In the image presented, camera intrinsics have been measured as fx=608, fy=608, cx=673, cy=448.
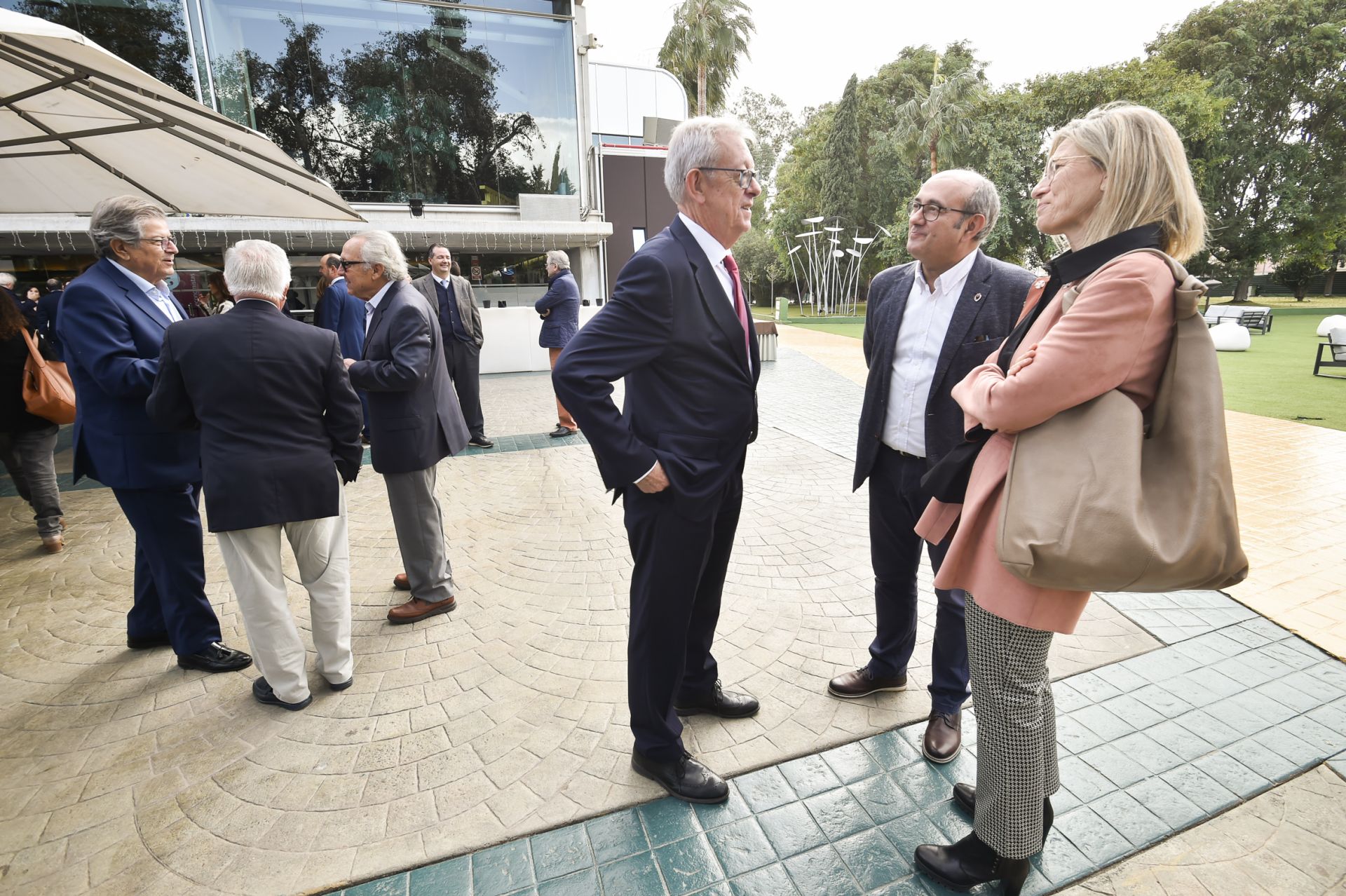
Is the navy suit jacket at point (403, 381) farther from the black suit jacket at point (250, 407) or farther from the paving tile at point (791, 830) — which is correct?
the paving tile at point (791, 830)

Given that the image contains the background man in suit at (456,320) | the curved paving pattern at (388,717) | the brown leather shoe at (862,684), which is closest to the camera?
the curved paving pattern at (388,717)

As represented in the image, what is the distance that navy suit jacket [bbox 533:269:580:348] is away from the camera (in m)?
8.08

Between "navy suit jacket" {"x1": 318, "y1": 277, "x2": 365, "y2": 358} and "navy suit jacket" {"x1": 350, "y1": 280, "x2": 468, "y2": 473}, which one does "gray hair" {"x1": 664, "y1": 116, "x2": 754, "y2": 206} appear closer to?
"navy suit jacket" {"x1": 350, "y1": 280, "x2": 468, "y2": 473}

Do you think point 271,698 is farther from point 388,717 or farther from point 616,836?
point 616,836

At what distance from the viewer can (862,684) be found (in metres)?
2.91

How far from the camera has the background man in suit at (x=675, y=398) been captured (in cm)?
194

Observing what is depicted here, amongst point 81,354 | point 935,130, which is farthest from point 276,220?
point 935,130

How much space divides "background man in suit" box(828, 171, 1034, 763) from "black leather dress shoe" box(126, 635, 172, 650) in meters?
3.75

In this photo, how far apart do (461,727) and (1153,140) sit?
324cm

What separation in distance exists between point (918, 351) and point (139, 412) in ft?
11.9

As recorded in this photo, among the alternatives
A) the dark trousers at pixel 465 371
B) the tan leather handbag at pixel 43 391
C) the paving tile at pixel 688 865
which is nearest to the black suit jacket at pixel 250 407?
the paving tile at pixel 688 865

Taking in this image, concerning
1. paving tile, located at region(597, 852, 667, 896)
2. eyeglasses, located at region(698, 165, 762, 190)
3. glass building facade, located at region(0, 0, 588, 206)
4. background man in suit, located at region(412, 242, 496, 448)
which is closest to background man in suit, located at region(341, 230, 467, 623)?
eyeglasses, located at region(698, 165, 762, 190)

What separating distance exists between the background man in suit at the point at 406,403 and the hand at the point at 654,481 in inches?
75.0

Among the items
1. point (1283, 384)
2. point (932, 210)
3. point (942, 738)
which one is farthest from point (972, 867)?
point (1283, 384)
